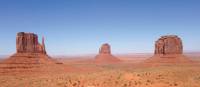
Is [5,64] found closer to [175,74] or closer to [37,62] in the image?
[37,62]

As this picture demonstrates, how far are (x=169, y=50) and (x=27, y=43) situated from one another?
48.3 m

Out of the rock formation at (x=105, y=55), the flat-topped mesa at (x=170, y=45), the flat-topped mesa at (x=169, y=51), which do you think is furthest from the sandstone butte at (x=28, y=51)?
the rock formation at (x=105, y=55)

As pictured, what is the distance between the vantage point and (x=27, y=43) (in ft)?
224

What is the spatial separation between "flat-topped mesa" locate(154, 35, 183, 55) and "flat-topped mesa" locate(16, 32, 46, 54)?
42.7 m

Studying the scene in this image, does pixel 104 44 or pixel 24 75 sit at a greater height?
pixel 104 44

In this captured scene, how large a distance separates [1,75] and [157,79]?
1671 inches

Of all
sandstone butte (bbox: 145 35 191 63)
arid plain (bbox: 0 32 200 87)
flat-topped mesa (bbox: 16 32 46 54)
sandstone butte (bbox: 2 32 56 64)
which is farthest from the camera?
sandstone butte (bbox: 145 35 191 63)

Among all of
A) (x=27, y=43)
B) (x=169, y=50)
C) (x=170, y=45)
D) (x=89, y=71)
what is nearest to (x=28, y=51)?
(x=27, y=43)

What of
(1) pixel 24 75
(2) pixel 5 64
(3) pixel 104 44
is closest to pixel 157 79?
(1) pixel 24 75

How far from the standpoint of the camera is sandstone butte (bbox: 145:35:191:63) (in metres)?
79.3

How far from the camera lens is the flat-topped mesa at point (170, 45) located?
3201 inches

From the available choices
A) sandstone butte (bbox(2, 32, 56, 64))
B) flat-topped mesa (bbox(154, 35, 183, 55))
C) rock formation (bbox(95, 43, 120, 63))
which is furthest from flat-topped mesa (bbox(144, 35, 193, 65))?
rock formation (bbox(95, 43, 120, 63))

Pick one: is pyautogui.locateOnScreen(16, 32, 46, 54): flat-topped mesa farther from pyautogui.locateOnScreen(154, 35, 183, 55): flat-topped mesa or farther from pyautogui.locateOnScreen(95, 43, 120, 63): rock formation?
pyautogui.locateOnScreen(95, 43, 120, 63): rock formation

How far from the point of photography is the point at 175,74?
32094 millimetres
